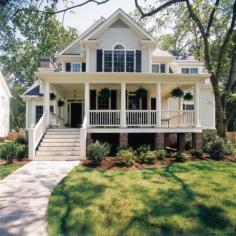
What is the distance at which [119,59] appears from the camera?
1884 cm

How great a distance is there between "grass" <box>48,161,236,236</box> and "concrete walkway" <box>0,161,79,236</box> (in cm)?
27

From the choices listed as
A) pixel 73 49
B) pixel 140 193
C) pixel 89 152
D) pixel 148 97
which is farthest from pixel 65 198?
pixel 73 49

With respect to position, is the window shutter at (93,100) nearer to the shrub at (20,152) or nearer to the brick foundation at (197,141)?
the shrub at (20,152)

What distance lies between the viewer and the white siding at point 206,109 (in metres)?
27.9

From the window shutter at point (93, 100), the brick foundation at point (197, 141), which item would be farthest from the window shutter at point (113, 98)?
the brick foundation at point (197, 141)

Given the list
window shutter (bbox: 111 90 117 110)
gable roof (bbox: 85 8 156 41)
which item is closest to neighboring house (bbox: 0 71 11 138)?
window shutter (bbox: 111 90 117 110)

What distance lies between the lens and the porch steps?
14156 millimetres

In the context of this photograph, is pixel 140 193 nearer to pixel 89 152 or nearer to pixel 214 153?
pixel 89 152

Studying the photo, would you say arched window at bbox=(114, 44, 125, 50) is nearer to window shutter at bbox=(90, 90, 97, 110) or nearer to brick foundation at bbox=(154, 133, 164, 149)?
window shutter at bbox=(90, 90, 97, 110)

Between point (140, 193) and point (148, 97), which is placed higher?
point (148, 97)

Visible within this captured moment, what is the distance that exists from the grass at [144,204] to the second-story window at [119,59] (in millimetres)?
9046

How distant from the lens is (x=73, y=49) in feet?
69.4

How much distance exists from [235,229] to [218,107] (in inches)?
517

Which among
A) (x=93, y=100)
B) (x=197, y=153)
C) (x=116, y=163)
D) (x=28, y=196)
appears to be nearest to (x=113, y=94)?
(x=93, y=100)
